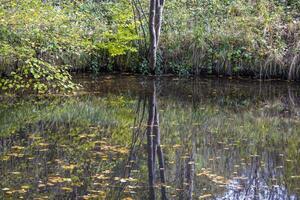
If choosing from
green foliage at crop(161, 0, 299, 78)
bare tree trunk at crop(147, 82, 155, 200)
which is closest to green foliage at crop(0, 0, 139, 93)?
green foliage at crop(161, 0, 299, 78)

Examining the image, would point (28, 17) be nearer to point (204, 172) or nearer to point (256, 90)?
point (204, 172)

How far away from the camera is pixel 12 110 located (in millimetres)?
11828

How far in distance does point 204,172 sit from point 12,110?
585 centimetres

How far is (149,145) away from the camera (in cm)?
908

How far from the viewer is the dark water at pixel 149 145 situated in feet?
22.9

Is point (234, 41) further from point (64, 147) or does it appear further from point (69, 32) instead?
point (64, 147)

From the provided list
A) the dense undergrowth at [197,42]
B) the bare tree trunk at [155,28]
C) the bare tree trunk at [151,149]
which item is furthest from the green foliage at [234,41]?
the bare tree trunk at [151,149]

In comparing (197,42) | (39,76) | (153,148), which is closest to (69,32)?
(197,42)

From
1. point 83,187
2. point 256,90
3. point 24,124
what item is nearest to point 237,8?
point 256,90

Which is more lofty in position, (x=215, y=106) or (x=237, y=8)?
(x=237, y=8)

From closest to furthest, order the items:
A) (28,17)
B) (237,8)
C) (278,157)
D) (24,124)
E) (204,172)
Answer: (204,172)
(278,157)
(24,124)
(28,17)
(237,8)

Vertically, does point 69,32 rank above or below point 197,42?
above

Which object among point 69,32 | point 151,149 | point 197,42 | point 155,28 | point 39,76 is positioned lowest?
point 151,149

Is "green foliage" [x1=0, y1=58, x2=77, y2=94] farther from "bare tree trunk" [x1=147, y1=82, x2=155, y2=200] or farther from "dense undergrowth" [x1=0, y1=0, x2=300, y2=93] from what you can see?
"dense undergrowth" [x1=0, y1=0, x2=300, y2=93]
